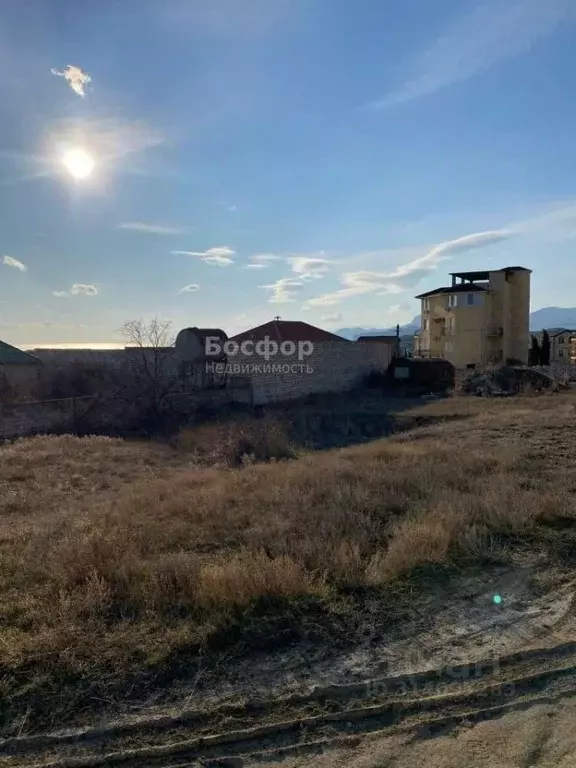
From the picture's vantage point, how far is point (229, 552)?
14.6 feet

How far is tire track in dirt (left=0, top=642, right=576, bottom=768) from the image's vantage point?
2.22m

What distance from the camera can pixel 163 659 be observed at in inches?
112

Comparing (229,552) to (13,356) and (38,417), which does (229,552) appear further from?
(13,356)

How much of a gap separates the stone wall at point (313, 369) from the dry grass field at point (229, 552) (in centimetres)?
1154

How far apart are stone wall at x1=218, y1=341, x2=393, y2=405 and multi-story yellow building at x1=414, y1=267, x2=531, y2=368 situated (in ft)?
43.2

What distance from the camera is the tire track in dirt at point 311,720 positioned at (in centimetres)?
Result: 222

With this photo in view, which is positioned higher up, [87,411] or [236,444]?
[87,411]

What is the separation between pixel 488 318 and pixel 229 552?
38.0m

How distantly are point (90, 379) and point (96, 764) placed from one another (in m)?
23.1

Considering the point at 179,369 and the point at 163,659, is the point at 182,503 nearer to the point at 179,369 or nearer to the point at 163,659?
the point at 163,659

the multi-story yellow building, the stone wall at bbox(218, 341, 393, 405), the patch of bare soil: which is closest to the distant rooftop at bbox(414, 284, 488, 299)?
the multi-story yellow building

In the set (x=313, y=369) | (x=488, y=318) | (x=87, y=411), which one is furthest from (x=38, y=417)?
(x=488, y=318)

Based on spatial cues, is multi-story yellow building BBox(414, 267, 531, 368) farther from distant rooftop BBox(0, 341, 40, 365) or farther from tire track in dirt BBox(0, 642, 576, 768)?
tire track in dirt BBox(0, 642, 576, 768)

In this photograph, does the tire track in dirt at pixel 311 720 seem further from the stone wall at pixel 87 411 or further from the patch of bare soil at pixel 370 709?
the stone wall at pixel 87 411
